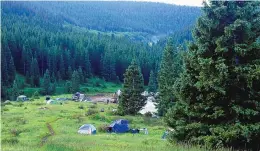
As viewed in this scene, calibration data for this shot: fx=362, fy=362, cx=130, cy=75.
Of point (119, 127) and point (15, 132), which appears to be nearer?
point (15, 132)

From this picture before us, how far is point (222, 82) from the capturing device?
18.0 m

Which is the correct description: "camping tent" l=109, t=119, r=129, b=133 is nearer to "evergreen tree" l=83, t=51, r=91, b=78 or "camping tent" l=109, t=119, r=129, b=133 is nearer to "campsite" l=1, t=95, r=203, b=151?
"campsite" l=1, t=95, r=203, b=151

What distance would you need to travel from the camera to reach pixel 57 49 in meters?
140

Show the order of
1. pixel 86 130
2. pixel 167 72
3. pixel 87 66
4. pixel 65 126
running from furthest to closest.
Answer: pixel 87 66 → pixel 167 72 → pixel 65 126 → pixel 86 130

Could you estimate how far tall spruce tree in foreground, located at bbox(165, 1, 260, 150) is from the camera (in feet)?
57.4

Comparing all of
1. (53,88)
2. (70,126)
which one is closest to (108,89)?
(53,88)

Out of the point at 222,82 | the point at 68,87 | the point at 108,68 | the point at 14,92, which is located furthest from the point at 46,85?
the point at 222,82

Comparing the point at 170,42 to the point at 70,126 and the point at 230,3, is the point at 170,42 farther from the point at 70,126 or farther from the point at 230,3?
the point at 230,3

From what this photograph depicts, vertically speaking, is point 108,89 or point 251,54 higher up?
point 251,54

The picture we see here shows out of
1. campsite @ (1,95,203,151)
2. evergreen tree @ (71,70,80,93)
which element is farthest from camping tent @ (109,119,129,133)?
evergreen tree @ (71,70,80,93)

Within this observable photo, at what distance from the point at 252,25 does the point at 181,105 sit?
5705mm

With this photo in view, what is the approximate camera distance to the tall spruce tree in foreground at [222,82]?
17.5 m

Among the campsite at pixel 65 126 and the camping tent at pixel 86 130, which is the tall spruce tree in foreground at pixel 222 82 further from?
the camping tent at pixel 86 130

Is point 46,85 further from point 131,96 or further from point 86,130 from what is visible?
point 86,130
